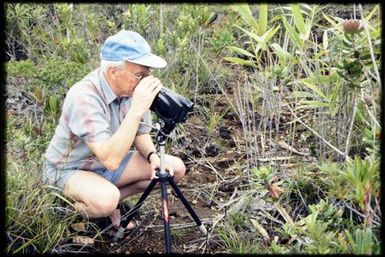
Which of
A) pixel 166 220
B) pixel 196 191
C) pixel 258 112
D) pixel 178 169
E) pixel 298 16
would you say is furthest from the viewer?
pixel 258 112

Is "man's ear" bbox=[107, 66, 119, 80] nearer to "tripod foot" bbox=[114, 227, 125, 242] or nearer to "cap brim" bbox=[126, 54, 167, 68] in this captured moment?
"cap brim" bbox=[126, 54, 167, 68]

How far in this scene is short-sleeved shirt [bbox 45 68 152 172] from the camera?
2529 mm

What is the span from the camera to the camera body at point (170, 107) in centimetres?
251

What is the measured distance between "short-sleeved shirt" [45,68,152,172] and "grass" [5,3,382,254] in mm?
170

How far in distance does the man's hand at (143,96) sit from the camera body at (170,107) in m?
0.04

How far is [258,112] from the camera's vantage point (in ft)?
12.8

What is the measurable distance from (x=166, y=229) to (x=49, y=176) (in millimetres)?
643

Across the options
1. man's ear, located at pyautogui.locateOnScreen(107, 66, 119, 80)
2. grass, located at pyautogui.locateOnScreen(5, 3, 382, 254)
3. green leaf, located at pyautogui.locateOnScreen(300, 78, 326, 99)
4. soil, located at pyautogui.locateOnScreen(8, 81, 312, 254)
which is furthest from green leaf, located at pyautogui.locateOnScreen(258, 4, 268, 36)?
soil, located at pyautogui.locateOnScreen(8, 81, 312, 254)

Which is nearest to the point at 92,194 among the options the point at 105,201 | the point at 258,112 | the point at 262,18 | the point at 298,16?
the point at 105,201

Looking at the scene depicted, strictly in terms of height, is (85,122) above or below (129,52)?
below

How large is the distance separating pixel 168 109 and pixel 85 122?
36 cm

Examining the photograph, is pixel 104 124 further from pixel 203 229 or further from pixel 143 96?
pixel 203 229

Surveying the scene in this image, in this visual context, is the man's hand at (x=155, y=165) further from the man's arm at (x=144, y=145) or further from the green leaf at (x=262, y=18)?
the green leaf at (x=262, y=18)

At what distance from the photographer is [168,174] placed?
2590 millimetres
